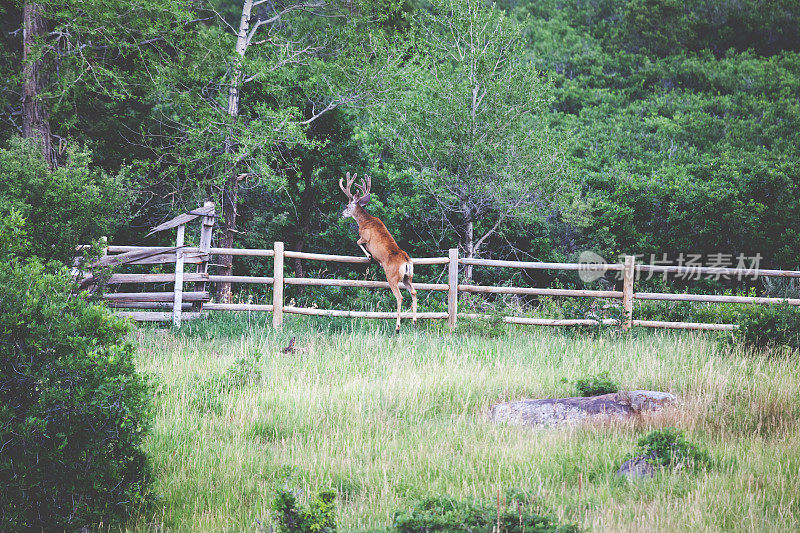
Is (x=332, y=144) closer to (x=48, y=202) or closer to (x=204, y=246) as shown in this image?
(x=204, y=246)

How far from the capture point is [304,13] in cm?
1445

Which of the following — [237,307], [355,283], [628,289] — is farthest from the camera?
[628,289]

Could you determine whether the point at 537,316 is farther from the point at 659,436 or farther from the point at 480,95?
the point at 659,436

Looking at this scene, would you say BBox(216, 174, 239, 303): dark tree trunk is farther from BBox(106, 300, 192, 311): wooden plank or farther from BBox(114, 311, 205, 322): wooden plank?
BBox(114, 311, 205, 322): wooden plank

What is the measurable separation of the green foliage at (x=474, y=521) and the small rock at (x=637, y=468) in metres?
1.17

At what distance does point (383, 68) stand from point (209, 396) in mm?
8699

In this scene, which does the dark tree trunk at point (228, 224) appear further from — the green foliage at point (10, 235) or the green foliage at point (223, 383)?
the green foliage at point (10, 235)

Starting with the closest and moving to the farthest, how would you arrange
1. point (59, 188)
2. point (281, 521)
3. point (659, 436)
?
point (281, 521)
point (659, 436)
point (59, 188)

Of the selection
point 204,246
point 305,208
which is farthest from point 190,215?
point 305,208

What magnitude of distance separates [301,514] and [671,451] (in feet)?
8.40

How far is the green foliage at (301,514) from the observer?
3.23 metres

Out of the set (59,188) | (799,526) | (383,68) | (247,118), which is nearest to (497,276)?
(383,68)

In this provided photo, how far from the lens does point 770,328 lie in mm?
7953

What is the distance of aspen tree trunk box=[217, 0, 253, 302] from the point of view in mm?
11938
